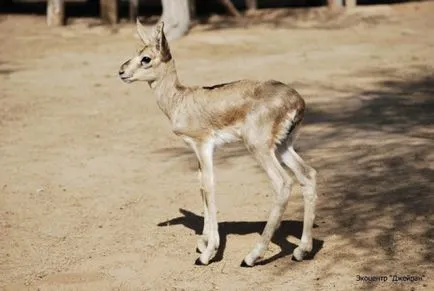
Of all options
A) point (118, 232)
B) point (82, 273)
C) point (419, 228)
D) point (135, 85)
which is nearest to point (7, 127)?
point (135, 85)

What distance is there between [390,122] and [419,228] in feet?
14.7

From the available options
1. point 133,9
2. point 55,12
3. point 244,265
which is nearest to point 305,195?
point 244,265

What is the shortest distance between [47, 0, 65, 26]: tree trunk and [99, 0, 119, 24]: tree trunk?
995 mm

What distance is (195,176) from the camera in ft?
30.7

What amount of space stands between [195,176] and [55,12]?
1235 cm

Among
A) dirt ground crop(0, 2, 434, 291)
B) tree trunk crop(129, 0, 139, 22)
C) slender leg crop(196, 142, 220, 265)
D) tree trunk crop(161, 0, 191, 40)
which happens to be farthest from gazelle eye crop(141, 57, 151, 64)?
tree trunk crop(129, 0, 139, 22)

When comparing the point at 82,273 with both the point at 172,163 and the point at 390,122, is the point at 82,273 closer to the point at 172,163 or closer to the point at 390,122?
the point at 172,163

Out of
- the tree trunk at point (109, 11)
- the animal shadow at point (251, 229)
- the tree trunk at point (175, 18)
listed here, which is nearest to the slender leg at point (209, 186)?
the animal shadow at point (251, 229)

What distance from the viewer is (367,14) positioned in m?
20.7

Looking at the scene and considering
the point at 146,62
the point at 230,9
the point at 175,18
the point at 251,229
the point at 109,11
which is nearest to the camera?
the point at 146,62

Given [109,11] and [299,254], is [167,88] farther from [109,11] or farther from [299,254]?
[109,11]

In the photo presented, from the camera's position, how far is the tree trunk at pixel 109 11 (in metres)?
20.7

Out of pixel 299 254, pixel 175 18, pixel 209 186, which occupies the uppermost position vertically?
pixel 209 186

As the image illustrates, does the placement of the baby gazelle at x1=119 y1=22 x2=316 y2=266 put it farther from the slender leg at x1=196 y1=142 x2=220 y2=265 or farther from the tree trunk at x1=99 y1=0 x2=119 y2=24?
the tree trunk at x1=99 y1=0 x2=119 y2=24
